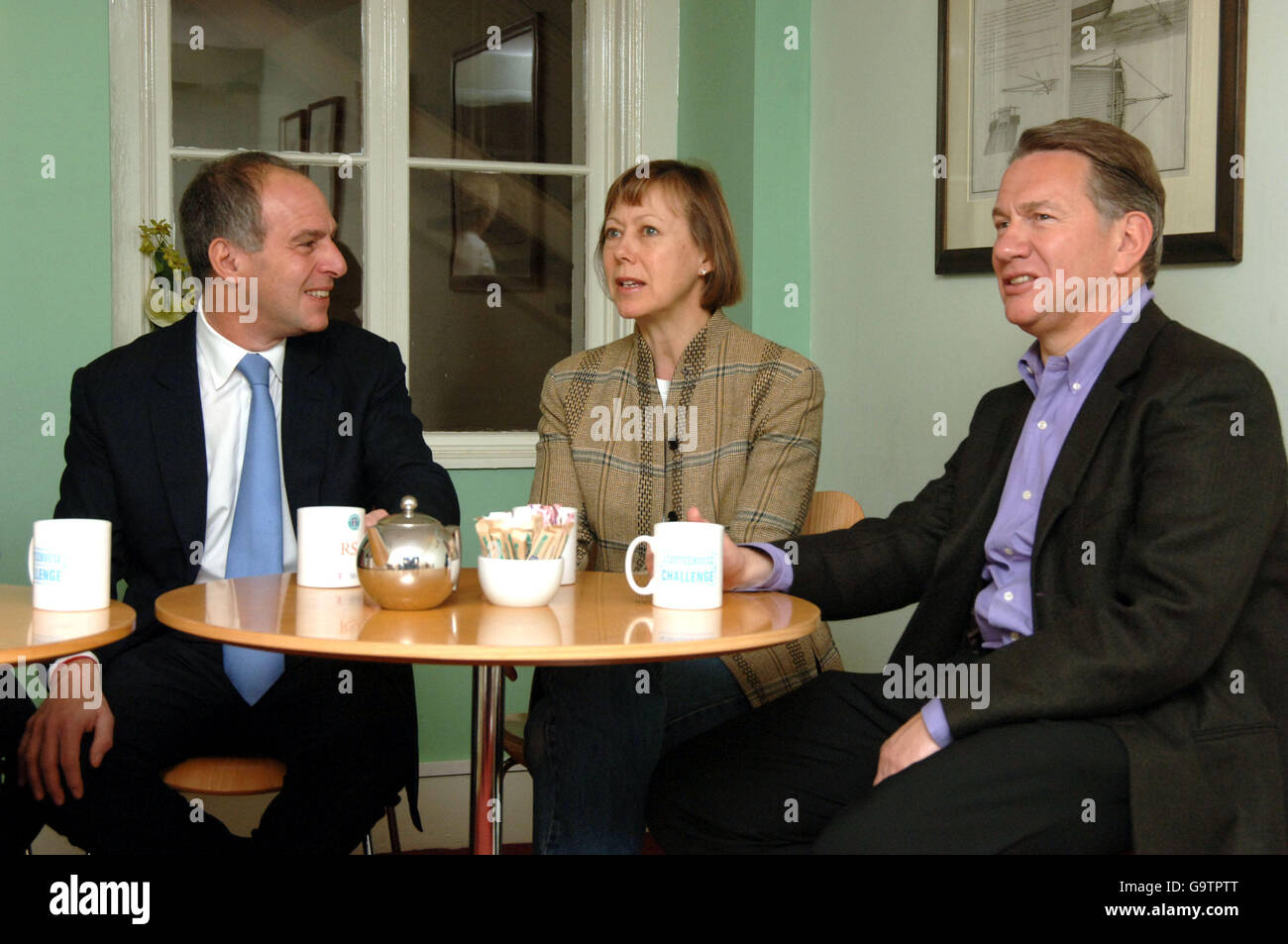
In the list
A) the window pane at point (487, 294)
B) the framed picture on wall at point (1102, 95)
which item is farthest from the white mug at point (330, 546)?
the window pane at point (487, 294)

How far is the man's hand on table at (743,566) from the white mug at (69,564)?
2.47 ft

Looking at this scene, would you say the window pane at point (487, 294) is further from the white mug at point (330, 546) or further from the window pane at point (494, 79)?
the white mug at point (330, 546)

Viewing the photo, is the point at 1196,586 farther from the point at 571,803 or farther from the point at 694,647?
the point at 571,803

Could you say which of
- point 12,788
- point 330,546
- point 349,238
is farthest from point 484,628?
point 349,238

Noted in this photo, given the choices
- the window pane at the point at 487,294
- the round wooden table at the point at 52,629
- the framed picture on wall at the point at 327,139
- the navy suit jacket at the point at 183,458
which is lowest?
the round wooden table at the point at 52,629

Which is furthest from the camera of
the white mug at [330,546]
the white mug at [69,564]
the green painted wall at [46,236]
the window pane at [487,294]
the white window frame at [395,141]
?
the window pane at [487,294]

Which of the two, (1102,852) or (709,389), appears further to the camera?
(709,389)

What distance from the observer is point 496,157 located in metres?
3.82

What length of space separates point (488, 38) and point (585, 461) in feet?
5.72

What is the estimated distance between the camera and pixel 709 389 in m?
2.55

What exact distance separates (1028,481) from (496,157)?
2260mm

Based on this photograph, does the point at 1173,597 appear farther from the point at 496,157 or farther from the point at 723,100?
the point at 496,157

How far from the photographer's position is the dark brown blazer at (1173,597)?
5.41 feet

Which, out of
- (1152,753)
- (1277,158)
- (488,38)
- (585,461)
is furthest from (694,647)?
(488,38)
